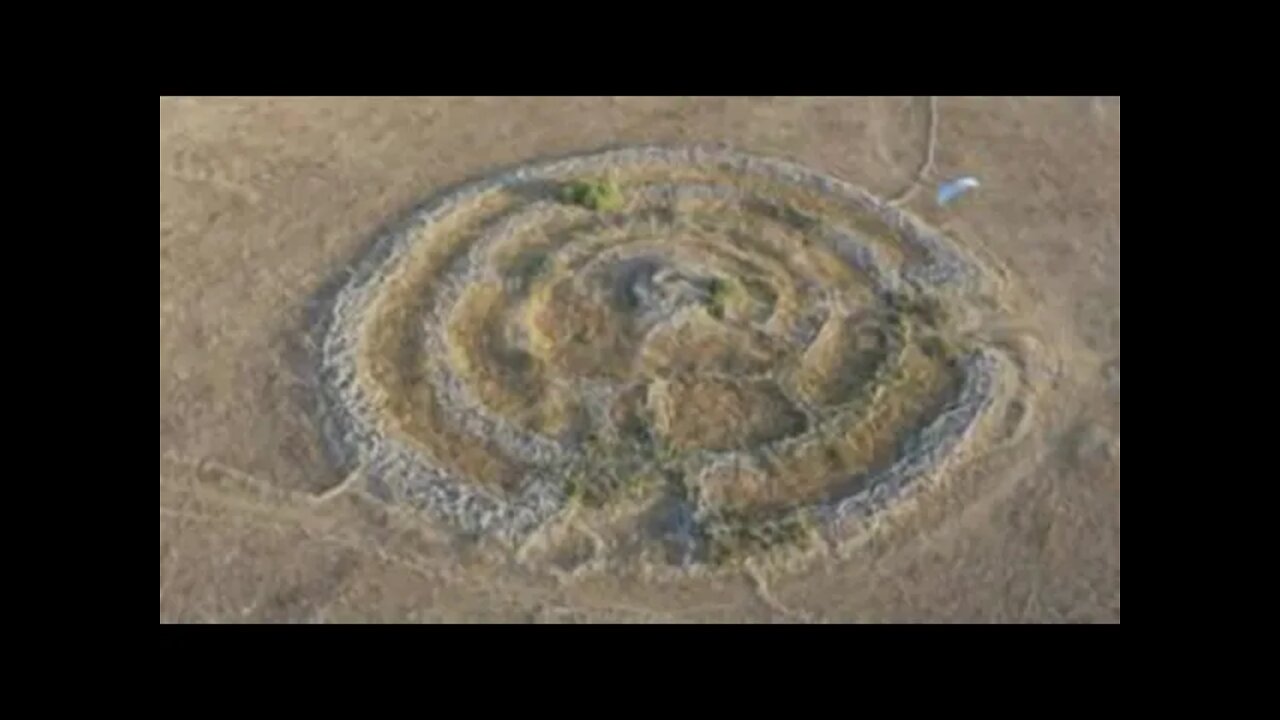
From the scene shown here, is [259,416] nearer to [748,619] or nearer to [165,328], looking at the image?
[165,328]

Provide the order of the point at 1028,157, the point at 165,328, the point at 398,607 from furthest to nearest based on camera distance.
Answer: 1. the point at 1028,157
2. the point at 165,328
3. the point at 398,607

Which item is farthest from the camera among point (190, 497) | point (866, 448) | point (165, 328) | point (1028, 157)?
point (1028, 157)

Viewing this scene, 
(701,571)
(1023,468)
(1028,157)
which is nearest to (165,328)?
(701,571)

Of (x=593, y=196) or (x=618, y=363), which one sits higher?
(x=593, y=196)

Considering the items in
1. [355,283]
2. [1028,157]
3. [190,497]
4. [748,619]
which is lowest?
[748,619]

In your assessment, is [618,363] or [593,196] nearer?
[618,363]

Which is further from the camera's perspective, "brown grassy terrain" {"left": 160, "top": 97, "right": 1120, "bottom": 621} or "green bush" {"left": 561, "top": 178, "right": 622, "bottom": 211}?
"green bush" {"left": 561, "top": 178, "right": 622, "bottom": 211}

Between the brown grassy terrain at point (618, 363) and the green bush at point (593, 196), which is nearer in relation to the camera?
the brown grassy terrain at point (618, 363)

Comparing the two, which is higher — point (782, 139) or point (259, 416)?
point (782, 139)
